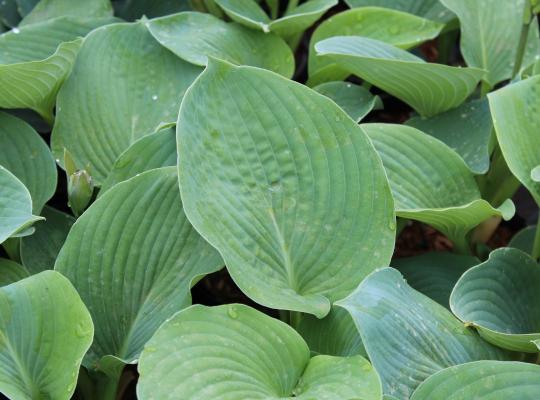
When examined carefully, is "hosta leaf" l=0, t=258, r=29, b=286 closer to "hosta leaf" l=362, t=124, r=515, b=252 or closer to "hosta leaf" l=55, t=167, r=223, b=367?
"hosta leaf" l=55, t=167, r=223, b=367

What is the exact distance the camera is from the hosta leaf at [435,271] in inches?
58.2

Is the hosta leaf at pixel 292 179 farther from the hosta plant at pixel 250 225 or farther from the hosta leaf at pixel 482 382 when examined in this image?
the hosta leaf at pixel 482 382

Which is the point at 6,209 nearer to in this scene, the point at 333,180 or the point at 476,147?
the point at 333,180

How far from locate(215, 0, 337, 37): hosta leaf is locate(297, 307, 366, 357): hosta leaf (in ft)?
2.35

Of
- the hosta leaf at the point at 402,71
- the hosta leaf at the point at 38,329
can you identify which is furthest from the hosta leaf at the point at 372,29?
the hosta leaf at the point at 38,329

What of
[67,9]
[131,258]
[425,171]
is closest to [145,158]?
[131,258]

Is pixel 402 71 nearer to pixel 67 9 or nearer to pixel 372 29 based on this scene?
pixel 372 29

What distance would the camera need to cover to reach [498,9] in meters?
1.77

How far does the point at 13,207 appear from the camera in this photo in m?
1.24

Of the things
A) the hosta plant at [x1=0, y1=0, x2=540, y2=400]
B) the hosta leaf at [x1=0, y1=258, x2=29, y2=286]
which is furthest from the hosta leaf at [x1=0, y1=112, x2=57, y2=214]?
the hosta leaf at [x1=0, y1=258, x2=29, y2=286]

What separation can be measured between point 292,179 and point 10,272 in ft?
1.65

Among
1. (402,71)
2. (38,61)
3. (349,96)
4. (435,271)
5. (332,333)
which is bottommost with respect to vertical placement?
(435,271)

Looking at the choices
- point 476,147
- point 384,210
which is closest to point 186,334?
point 384,210

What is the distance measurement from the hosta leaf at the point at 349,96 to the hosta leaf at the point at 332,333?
1.78ft
